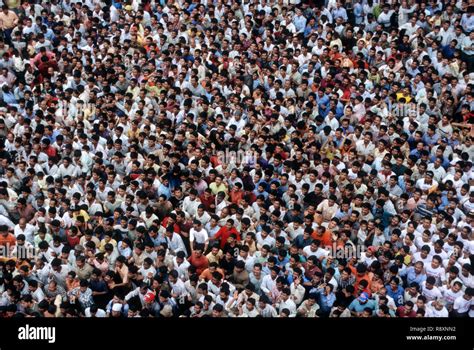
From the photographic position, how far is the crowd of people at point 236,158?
48.2ft

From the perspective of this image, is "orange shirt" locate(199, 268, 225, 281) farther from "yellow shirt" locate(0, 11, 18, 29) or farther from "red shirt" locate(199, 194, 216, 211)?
"yellow shirt" locate(0, 11, 18, 29)

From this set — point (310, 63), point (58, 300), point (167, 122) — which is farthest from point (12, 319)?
point (310, 63)

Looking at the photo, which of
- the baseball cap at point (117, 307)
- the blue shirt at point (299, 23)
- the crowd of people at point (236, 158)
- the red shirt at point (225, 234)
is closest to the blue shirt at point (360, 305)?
the crowd of people at point (236, 158)

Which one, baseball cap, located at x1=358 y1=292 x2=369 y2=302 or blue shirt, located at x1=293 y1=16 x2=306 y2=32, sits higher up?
blue shirt, located at x1=293 y1=16 x2=306 y2=32

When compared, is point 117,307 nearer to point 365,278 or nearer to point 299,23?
point 365,278

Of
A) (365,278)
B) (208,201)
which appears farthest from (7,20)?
(365,278)

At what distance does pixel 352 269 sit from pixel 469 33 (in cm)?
782

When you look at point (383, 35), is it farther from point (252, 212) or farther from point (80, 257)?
point (80, 257)

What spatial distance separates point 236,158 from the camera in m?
17.3

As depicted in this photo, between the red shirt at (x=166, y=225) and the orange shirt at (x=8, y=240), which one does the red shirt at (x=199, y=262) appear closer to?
the red shirt at (x=166, y=225)

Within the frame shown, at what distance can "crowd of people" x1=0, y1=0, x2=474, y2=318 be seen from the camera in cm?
1470

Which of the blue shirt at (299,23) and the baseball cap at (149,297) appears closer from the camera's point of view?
the baseball cap at (149,297)

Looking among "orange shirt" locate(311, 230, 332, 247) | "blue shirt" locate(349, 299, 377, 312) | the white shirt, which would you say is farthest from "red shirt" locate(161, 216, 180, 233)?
"blue shirt" locate(349, 299, 377, 312)

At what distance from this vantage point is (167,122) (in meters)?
18.0
